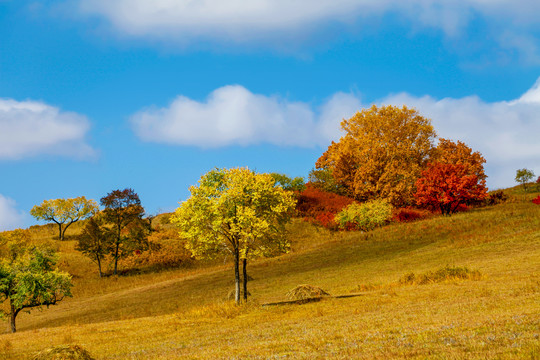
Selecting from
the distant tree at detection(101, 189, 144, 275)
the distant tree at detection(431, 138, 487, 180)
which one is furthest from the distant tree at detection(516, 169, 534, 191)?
the distant tree at detection(101, 189, 144, 275)

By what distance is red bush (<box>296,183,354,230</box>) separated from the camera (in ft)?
274

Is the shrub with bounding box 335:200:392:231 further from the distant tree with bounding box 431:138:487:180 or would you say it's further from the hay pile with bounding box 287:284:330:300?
the hay pile with bounding box 287:284:330:300

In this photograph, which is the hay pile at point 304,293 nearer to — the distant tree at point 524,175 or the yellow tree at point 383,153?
the yellow tree at point 383,153

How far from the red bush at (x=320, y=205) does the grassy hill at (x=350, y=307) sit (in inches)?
668

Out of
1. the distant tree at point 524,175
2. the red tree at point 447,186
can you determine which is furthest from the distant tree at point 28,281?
the distant tree at point 524,175

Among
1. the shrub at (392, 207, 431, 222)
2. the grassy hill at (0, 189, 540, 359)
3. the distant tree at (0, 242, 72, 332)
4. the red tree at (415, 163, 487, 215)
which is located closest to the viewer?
the grassy hill at (0, 189, 540, 359)

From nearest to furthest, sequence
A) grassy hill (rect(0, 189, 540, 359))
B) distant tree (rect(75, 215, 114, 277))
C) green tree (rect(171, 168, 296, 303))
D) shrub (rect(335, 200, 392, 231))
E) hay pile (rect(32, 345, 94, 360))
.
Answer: grassy hill (rect(0, 189, 540, 359)) → hay pile (rect(32, 345, 94, 360)) → green tree (rect(171, 168, 296, 303)) → shrub (rect(335, 200, 392, 231)) → distant tree (rect(75, 215, 114, 277))

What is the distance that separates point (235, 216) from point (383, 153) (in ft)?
194

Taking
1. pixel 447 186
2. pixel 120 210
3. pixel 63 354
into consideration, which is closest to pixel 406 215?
pixel 447 186

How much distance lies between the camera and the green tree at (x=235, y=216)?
31.9 metres

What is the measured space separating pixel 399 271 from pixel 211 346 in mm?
27377

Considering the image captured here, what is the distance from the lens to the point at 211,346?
16219 mm

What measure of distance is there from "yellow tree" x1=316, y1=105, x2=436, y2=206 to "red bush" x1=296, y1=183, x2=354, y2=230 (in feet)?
12.0

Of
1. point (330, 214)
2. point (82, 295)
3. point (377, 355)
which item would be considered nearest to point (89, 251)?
point (82, 295)
